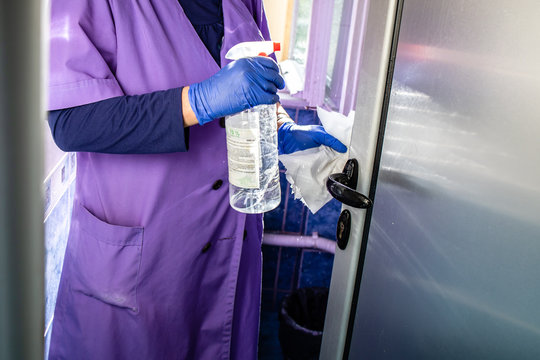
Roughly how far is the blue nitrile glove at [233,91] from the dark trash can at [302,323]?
140 cm

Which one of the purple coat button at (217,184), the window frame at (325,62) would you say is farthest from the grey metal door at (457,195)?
the window frame at (325,62)

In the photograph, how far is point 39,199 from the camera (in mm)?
261

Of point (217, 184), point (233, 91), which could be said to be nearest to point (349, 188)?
point (233, 91)

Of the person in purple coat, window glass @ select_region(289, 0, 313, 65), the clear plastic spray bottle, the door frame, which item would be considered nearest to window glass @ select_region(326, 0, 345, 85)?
window glass @ select_region(289, 0, 313, 65)

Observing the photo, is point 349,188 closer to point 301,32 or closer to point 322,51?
point 322,51

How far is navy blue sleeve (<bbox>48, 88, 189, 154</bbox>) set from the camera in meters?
1.10

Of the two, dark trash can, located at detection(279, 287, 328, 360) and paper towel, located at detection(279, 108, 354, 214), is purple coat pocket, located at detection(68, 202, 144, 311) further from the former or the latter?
dark trash can, located at detection(279, 287, 328, 360)

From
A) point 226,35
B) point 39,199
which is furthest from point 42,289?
point 226,35

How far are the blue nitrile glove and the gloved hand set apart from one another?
0.33 metres

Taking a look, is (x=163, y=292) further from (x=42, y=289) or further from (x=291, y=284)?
(x=291, y=284)

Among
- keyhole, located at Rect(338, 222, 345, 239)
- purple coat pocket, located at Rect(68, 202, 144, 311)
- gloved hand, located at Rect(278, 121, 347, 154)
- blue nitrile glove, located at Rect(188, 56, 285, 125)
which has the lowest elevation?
purple coat pocket, located at Rect(68, 202, 144, 311)

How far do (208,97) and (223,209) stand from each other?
37 cm

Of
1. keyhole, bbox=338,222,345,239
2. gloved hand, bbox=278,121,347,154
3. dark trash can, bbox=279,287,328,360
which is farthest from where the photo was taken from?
dark trash can, bbox=279,287,328,360

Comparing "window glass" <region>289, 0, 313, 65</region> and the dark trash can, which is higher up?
"window glass" <region>289, 0, 313, 65</region>
